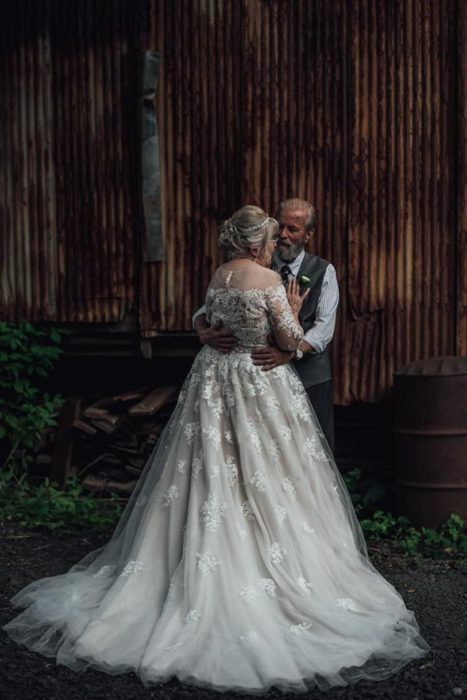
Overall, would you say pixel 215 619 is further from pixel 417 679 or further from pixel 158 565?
pixel 417 679

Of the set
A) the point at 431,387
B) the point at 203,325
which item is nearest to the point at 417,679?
the point at 203,325

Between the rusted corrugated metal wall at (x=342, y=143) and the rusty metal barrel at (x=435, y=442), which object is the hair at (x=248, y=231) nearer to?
the rusty metal barrel at (x=435, y=442)

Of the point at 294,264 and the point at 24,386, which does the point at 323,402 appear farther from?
the point at 24,386

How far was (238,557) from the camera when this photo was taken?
5301 millimetres

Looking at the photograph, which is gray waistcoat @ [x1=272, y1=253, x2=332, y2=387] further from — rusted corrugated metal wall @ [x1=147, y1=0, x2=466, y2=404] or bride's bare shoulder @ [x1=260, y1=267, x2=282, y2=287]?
bride's bare shoulder @ [x1=260, y1=267, x2=282, y2=287]

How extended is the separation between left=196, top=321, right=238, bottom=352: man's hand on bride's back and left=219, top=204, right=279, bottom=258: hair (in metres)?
0.43

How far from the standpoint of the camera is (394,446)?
8.21 metres

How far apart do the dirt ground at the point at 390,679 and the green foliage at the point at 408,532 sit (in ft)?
0.53

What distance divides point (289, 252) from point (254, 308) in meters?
1.40

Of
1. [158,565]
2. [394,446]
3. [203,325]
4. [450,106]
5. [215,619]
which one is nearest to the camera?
[215,619]

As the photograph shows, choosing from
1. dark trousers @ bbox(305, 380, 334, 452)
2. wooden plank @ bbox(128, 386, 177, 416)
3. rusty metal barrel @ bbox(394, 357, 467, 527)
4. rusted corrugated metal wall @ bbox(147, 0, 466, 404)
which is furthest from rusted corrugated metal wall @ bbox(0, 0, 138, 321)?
rusty metal barrel @ bbox(394, 357, 467, 527)

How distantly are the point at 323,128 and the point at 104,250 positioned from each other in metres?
2.09

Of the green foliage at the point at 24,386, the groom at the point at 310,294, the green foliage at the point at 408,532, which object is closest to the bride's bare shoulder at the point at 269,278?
the groom at the point at 310,294

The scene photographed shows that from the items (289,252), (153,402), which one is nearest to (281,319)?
(289,252)
